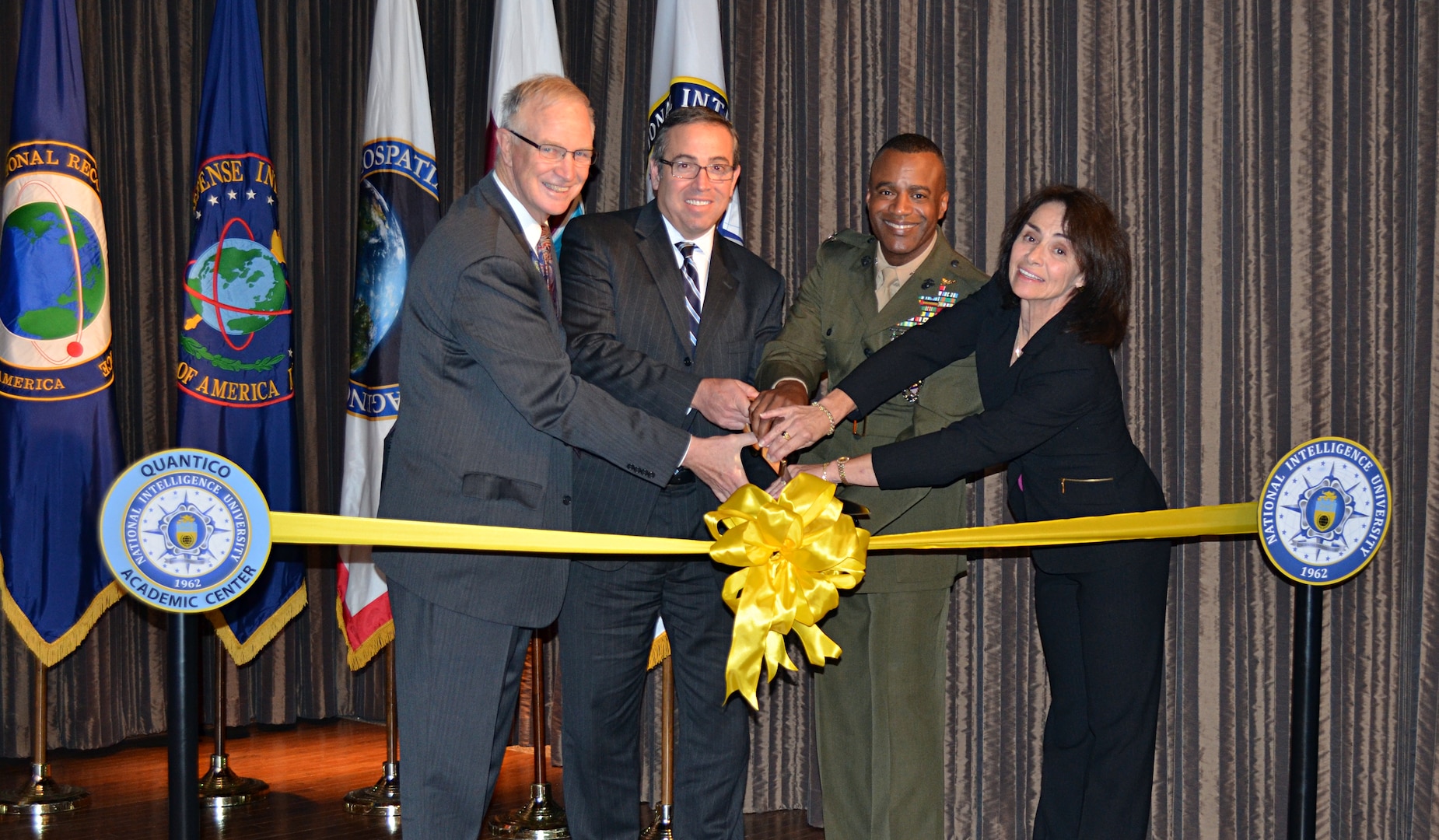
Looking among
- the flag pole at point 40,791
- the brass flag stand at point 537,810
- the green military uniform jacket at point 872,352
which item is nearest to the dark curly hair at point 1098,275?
the green military uniform jacket at point 872,352

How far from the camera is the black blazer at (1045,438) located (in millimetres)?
2527

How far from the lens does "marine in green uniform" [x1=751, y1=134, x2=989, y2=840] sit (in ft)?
9.11

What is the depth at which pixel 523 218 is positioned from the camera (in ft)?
7.96

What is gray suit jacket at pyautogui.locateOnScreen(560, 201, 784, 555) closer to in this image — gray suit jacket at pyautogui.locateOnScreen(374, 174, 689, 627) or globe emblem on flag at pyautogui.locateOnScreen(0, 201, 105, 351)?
gray suit jacket at pyautogui.locateOnScreen(374, 174, 689, 627)

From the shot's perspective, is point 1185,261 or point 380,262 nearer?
point 1185,261

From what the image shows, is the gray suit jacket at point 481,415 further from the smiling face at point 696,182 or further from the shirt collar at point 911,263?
the shirt collar at point 911,263

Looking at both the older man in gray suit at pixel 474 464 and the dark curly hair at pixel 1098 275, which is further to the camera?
the dark curly hair at pixel 1098 275

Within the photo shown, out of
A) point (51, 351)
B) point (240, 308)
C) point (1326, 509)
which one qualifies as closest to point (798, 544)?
point (1326, 509)

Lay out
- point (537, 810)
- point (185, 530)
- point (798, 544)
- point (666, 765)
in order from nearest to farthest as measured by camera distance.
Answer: point (185, 530), point (798, 544), point (666, 765), point (537, 810)

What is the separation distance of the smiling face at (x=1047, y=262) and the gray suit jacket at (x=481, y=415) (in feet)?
3.21

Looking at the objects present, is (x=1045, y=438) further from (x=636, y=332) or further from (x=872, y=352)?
(x=636, y=332)

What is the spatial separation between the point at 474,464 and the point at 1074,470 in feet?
4.21

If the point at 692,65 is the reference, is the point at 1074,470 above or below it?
below

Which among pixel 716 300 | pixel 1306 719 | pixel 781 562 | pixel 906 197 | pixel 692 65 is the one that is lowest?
pixel 1306 719
